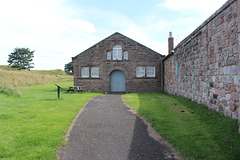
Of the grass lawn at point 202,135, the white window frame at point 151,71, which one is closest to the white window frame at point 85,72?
the white window frame at point 151,71

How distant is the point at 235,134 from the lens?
14.4ft

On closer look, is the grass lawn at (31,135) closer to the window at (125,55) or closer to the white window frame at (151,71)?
the window at (125,55)

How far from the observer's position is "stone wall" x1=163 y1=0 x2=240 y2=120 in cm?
547

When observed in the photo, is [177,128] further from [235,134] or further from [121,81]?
[121,81]

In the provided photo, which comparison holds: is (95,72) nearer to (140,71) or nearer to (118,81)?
(118,81)

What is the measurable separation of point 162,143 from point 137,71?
15652mm

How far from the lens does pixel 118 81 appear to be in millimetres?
20266

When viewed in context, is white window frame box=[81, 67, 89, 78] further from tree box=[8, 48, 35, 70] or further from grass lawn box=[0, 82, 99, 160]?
tree box=[8, 48, 35, 70]

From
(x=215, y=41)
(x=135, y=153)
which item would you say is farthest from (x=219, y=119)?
(x=135, y=153)

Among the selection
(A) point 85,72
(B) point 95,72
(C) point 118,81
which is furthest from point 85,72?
(C) point 118,81

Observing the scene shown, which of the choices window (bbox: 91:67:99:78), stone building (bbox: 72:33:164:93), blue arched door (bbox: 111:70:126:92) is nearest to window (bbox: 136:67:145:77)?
stone building (bbox: 72:33:164:93)

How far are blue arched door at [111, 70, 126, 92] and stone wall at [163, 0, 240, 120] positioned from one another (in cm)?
1031

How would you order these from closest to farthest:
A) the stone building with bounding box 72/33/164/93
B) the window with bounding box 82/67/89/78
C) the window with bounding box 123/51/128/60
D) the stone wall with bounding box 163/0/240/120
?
1. the stone wall with bounding box 163/0/240/120
2. the stone building with bounding box 72/33/164/93
3. the window with bounding box 123/51/128/60
4. the window with bounding box 82/67/89/78

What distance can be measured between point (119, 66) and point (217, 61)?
13606 mm
